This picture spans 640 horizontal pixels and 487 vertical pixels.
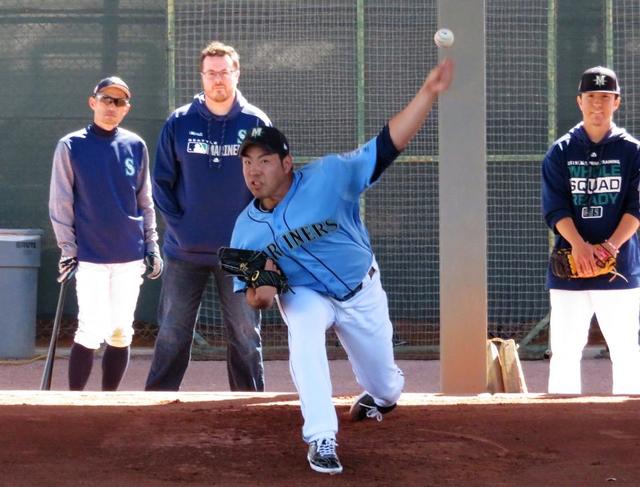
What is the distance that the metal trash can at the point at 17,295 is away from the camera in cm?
1006

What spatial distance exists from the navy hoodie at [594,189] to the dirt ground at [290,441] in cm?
100

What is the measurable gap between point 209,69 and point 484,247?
1823 millimetres

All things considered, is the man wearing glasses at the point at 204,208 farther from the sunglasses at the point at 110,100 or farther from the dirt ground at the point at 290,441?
the dirt ground at the point at 290,441

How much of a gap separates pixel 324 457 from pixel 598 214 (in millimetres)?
2725

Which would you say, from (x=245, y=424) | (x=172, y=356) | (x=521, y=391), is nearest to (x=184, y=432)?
(x=245, y=424)

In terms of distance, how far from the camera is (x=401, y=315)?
34.7ft

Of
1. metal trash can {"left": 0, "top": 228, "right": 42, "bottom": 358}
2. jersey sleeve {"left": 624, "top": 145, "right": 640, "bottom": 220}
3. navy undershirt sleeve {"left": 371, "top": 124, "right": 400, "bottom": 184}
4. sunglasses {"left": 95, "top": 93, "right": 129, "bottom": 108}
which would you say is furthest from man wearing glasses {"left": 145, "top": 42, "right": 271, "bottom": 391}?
metal trash can {"left": 0, "top": 228, "right": 42, "bottom": 358}

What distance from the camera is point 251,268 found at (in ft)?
15.2

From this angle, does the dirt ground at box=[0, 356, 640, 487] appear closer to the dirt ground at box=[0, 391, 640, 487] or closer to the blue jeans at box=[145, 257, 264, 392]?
the dirt ground at box=[0, 391, 640, 487]

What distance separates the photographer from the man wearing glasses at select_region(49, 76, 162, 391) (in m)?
6.89

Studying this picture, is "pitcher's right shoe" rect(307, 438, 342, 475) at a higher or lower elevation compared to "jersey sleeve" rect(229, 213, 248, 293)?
lower

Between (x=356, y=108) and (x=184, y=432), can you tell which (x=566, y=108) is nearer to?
(x=356, y=108)

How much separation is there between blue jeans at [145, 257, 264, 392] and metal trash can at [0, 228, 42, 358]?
12.2 ft

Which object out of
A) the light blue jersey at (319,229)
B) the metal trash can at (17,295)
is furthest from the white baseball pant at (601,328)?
the metal trash can at (17,295)
